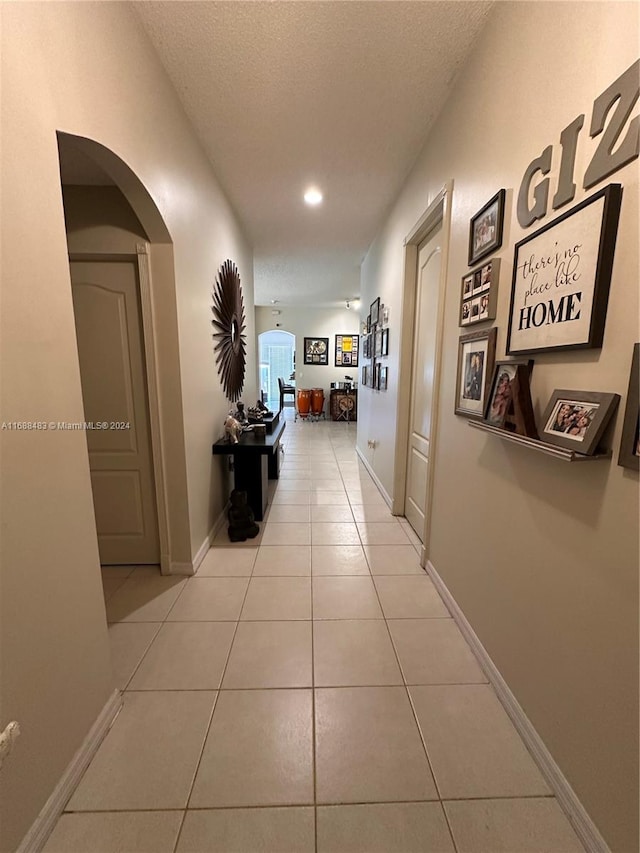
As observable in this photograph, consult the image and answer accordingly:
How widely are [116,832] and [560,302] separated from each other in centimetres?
208

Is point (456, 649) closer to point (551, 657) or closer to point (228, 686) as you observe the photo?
point (551, 657)

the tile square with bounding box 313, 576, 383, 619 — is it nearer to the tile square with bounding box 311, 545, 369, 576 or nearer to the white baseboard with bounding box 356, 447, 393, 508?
the tile square with bounding box 311, 545, 369, 576

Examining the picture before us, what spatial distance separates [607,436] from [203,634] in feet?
6.20

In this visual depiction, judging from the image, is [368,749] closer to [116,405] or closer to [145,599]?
→ [145,599]

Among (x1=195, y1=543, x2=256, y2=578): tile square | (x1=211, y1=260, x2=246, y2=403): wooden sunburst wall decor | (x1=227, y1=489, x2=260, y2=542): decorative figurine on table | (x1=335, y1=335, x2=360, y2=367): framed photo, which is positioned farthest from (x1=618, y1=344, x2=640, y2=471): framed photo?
(x1=335, y1=335, x2=360, y2=367): framed photo

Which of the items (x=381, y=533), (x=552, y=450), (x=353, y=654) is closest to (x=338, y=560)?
(x=381, y=533)

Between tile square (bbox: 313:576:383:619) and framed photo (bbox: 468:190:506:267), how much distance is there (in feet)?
6.25

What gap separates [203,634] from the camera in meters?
1.66

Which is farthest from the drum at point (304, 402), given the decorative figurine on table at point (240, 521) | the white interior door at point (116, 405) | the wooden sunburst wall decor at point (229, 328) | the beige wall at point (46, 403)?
the beige wall at point (46, 403)

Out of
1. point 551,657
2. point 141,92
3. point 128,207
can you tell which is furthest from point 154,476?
point 551,657

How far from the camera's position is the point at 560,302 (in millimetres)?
1028

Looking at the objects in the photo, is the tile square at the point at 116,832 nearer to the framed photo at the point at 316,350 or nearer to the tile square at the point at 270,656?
the tile square at the point at 270,656

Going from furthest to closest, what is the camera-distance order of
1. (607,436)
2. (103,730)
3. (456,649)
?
(456,649)
(103,730)
(607,436)

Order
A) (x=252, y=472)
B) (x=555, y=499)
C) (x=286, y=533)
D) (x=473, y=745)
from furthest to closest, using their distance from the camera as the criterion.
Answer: (x=252, y=472)
(x=286, y=533)
(x=473, y=745)
(x=555, y=499)
